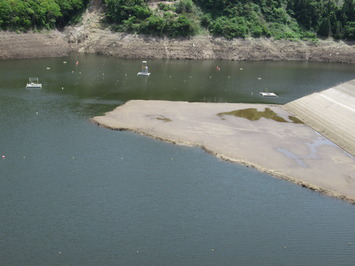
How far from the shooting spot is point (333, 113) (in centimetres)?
6825

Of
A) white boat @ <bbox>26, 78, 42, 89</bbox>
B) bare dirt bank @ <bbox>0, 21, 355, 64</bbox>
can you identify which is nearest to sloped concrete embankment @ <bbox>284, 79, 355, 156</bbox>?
white boat @ <bbox>26, 78, 42, 89</bbox>

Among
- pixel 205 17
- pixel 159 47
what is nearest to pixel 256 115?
pixel 159 47

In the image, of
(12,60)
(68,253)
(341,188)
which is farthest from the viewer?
(12,60)

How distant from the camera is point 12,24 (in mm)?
109625

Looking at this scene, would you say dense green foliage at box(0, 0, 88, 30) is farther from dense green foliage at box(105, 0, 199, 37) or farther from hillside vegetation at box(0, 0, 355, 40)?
dense green foliage at box(105, 0, 199, 37)

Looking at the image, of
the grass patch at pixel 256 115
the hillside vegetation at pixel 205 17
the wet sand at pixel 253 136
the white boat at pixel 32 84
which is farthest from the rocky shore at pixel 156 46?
the grass patch at pixel 256 115

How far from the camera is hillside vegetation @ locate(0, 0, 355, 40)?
116 m

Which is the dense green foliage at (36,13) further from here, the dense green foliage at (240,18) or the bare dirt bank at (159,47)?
the dense green foliage at (240,18)

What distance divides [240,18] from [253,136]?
83202mm

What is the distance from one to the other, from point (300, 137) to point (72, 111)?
35.1 metres

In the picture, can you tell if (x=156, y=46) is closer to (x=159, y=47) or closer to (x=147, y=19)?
(x=159, y=47)

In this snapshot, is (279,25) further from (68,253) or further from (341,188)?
(68,253)

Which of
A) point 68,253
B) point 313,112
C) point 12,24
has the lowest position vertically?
point 68,253

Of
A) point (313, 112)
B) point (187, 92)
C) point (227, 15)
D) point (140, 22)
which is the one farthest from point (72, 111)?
point (227, 15)
